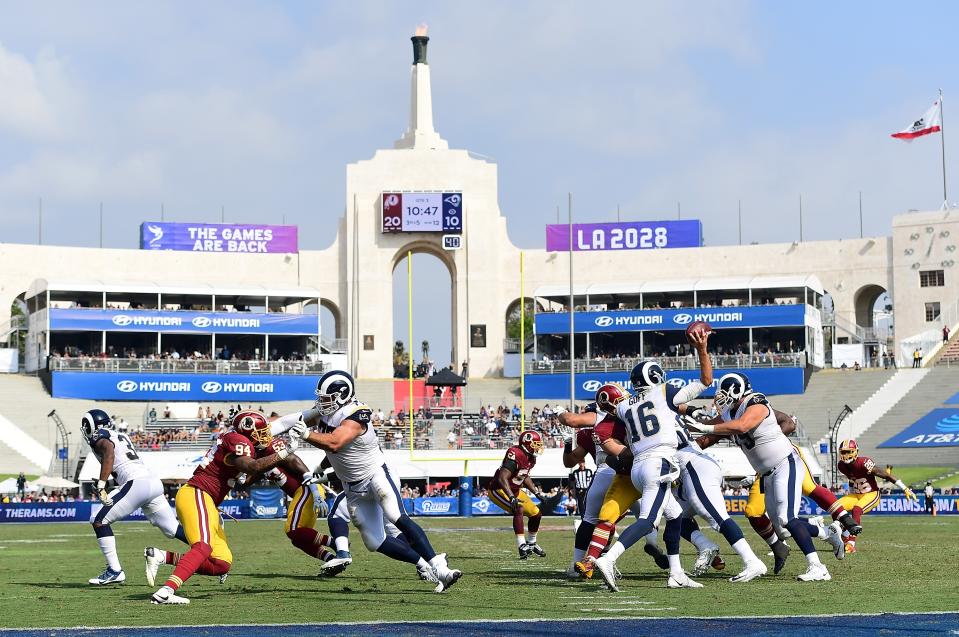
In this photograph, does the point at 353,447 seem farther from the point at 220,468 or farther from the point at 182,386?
the point at 182,386

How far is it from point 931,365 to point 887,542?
48291mm

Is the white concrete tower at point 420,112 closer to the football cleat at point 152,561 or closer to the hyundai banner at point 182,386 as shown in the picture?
the hyundai banner at point 182,386

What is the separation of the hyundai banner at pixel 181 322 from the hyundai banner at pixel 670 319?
13750mm

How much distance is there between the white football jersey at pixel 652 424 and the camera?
15156 mm

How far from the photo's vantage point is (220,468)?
49.1 ft

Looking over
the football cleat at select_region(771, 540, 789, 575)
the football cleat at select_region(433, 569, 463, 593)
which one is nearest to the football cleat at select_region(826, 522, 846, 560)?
the football cleat at select_region(771, 540, 789, 575)

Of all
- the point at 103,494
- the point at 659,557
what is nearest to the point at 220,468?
the point at 103,494

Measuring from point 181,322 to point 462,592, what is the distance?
196 feet

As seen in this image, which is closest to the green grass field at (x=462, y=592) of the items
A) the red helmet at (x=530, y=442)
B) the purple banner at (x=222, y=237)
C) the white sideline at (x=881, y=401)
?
the red helmet at (x=530, y=442)

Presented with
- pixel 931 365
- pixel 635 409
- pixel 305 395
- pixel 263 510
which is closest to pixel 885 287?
pixel 931 365

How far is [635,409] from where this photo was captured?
15.2 m

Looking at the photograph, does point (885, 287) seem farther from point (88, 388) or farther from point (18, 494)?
point (18, 494)

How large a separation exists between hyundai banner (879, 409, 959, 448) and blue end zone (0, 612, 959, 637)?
165ft

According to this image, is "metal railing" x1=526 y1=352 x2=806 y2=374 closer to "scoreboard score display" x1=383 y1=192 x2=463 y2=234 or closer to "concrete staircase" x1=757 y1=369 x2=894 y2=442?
"concrete staircase" x1=757 y1=369 x2=894 y2=442
